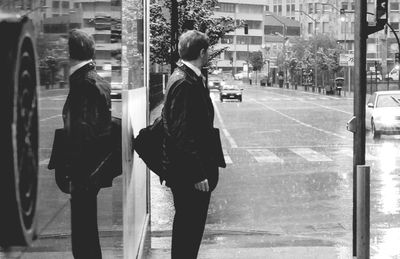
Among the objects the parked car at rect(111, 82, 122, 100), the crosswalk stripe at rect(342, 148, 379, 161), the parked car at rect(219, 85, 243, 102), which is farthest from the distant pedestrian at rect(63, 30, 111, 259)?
the parked car at rect(219, 85, 243, 102)

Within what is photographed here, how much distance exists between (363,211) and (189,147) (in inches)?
73.3

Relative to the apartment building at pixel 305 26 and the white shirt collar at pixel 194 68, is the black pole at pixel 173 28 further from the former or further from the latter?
the apartment building at pixel 305 26

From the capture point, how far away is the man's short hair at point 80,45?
2.98 meters

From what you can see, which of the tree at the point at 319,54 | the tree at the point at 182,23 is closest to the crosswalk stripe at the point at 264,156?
the tree at the point at 182,23

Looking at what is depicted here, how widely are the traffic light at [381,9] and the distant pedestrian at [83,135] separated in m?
4.29

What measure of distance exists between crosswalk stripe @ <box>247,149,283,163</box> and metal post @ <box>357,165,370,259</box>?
497 inches

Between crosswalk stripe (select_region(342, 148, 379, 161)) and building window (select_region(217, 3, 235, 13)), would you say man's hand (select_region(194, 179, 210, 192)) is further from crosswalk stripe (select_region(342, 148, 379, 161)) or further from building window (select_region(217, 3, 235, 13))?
building window (select_region(217, 3, 235, 13))

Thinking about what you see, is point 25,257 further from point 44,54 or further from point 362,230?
point 362,230

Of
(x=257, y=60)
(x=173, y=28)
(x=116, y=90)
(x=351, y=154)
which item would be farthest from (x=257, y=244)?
(x=257, y=60)

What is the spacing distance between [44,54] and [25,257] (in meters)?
0.61

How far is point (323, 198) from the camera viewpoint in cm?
1306

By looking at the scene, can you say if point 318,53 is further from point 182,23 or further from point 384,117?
point 182,23

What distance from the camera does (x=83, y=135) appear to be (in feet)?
10.1

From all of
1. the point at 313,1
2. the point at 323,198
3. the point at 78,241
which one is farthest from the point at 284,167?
the point at 313,1
